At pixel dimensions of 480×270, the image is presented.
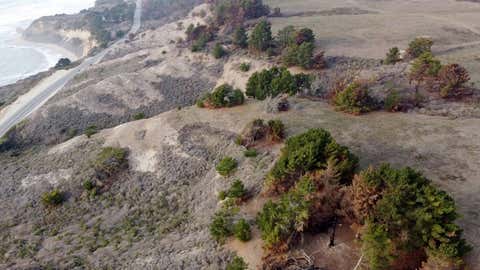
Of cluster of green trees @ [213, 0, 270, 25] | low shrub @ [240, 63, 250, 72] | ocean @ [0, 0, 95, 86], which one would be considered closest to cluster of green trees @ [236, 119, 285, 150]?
low shrub @ [240, 63, 250, 72]

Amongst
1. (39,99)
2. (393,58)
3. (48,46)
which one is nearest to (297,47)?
(393,58)

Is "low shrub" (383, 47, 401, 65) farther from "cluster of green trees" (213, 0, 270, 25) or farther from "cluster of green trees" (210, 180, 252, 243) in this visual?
"cluster of green trees" (213, 0, 270, 25)

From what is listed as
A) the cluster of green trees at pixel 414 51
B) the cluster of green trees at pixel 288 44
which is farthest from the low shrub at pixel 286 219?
the cluster of green trees at pixel 414 51

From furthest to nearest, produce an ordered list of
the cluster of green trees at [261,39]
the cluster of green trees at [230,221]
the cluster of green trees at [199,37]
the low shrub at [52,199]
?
the cluster of green trees at [199,37] → the cluster of green trees at [261,39] → the low shrub at [52,199] → the cluster of green trees at [230,221]

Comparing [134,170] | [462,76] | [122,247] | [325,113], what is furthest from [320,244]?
[462,76]

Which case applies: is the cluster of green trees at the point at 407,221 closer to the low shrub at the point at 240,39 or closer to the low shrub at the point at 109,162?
the low shrub at the point at 109,162

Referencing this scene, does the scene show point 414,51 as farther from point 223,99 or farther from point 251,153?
point 251,153
